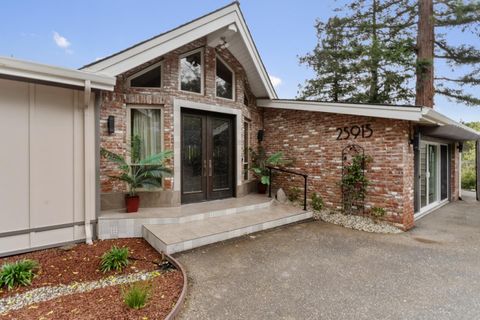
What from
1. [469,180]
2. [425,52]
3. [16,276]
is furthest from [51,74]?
[469,180]

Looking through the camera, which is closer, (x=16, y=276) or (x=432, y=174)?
(x=16, y=276)

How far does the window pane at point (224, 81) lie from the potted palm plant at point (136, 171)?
2.68 m

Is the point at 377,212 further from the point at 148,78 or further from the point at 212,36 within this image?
the point at 148,78

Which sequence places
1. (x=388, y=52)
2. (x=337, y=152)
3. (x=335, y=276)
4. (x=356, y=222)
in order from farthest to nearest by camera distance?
(x=388, y=52) → (x=337, y=152) → (x=356, y=222) → (x=335, y=276)

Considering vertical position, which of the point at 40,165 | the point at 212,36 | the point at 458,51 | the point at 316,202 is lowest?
the point at 316,202

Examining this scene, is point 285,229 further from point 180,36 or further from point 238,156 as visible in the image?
point 180,36

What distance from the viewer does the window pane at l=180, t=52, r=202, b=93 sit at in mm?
6293

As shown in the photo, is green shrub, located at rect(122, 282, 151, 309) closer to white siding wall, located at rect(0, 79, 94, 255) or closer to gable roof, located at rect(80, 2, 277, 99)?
white siding wall, located at rect(0, 79, 94, 255)

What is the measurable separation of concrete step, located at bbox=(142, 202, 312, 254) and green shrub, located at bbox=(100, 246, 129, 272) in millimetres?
594

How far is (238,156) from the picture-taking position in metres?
7.21

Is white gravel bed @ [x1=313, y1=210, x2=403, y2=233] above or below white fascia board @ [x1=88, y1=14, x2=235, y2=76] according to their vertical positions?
below

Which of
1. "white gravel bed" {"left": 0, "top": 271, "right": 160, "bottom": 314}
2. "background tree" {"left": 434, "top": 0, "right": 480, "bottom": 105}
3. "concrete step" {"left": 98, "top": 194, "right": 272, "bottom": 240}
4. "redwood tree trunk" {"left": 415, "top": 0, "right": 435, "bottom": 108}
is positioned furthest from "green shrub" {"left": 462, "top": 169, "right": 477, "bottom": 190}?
"white gravel bed" {"left": 0, "top": 271, "right": 160, "bottom": 314}

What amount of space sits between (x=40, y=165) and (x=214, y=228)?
316 cm

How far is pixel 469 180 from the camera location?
13.2 metres
